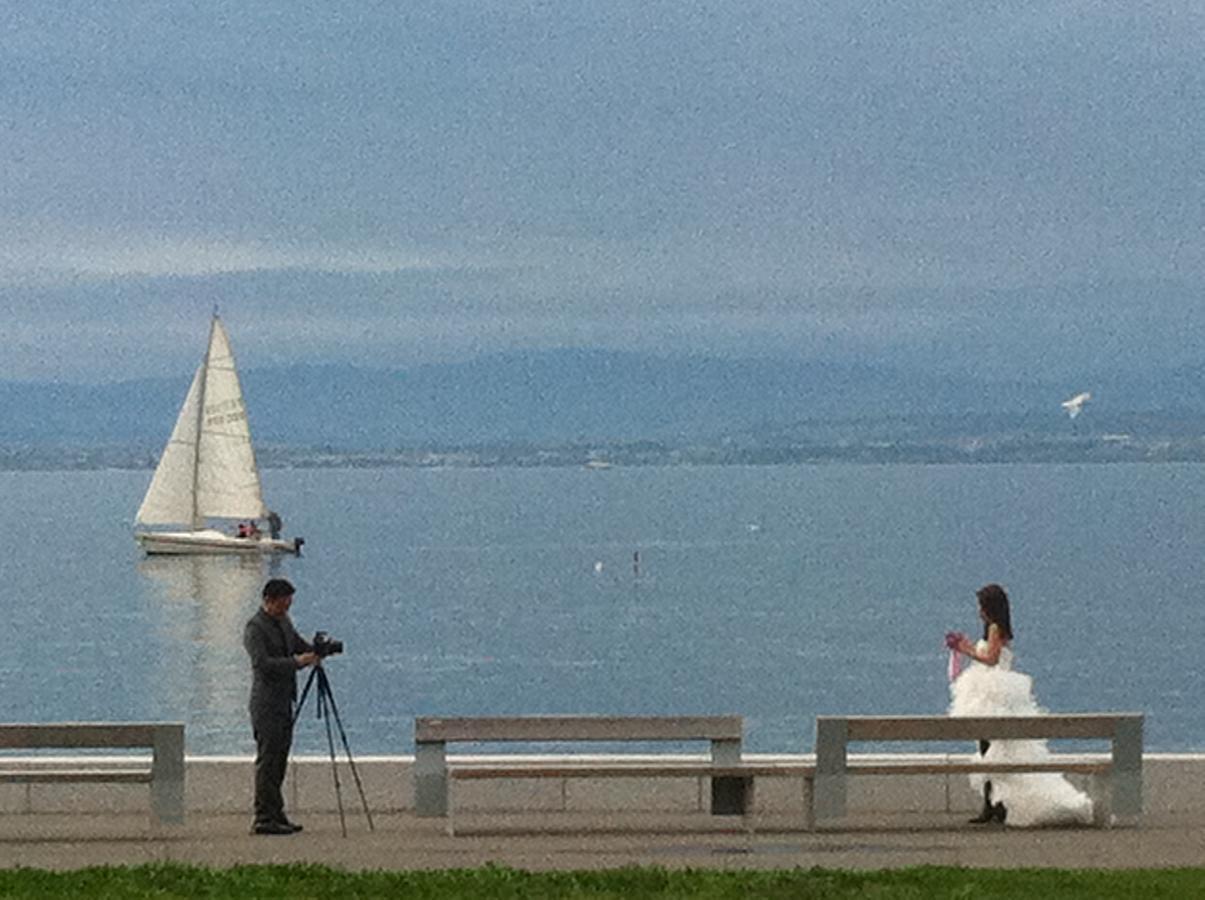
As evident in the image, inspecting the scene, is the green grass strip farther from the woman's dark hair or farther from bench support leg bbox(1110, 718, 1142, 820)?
the woman's dark hair

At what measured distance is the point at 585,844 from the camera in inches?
603

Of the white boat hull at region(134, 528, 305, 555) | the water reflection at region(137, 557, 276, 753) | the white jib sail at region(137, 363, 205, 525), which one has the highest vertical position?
the white jib sail at region(137, 363, 205, 525)

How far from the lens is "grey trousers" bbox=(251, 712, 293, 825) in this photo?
1617cm

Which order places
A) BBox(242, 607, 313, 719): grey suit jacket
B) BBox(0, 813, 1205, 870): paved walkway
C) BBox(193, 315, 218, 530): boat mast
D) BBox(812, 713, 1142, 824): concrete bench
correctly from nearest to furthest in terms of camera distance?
BBox(0, 813, 1205, 870): paved walkway
BBox(812, 713, 1142, 824): concrete bench
BBox(242, 607, 313, 719): grey suit jacket
BBox(193, 315, 218, 530): boat mast

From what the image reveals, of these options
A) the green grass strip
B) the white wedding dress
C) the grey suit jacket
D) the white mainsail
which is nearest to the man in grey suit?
the grey suit jacket

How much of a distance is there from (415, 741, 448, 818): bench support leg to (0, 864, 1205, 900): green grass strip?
10.4ft

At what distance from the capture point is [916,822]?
16.7 metres

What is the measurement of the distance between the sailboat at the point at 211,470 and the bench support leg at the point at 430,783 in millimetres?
100222

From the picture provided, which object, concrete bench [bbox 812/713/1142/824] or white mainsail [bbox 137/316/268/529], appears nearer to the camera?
concrete bench [bbox 812/713/1142/824]

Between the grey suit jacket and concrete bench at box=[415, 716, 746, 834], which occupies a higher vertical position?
the grey suit jacket

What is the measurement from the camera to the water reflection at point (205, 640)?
61.5 meters

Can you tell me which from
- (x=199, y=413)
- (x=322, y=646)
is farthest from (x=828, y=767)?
(x=199, y=413)

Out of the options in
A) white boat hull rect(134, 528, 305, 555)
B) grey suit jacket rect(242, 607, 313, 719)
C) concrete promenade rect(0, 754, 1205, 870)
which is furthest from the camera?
white boat hull rect(134, 528, 305, 555)

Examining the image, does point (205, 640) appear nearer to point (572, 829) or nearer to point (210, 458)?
point (210, 458)
